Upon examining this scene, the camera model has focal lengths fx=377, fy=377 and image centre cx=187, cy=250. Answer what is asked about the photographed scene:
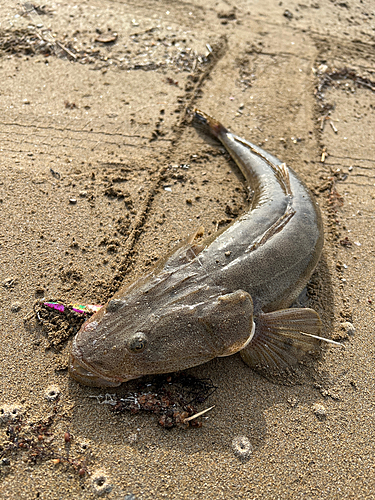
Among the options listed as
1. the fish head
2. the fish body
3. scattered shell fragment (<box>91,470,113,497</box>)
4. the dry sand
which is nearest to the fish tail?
the dry sand

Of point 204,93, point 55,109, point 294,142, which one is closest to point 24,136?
point 55,109

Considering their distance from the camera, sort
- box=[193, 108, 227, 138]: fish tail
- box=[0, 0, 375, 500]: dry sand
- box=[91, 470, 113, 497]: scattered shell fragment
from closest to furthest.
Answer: box=[91, 470, 113, 497]: scattered shell fragment → box=[0, 0, 375, 500]: dry sand → box=[193, 108, 227, 138]: fish tail

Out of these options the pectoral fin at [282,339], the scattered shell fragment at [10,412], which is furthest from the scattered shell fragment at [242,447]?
the scattered shell fragment at [10,412]

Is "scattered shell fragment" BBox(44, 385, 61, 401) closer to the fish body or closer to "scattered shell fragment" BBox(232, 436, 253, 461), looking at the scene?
the fish body

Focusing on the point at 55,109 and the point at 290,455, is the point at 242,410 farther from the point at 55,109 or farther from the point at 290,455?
the point at 55,109

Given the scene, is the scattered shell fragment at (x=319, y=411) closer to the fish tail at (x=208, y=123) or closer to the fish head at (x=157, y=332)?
the fish head at (x=157, y=332)

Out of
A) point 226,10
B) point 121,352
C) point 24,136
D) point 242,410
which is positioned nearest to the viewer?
point 121,352
